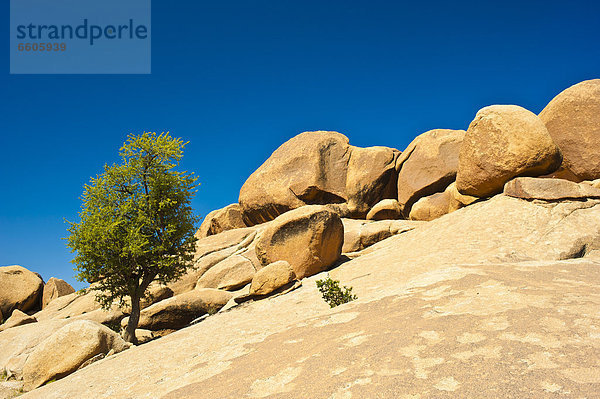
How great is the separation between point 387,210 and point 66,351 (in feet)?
62.6

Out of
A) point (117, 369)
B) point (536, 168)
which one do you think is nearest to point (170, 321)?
point (117, 369)

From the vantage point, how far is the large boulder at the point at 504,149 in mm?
18453

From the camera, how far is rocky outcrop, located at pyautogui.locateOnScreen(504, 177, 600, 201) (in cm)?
1708

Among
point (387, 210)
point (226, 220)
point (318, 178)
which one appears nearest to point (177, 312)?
point (387, 210)

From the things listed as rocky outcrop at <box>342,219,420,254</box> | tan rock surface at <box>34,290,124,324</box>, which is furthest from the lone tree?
rocky outcrop at <box>342,219,420,254</box>

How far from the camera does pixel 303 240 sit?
18531mm

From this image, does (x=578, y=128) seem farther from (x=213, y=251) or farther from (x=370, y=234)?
(x=213, y=251)

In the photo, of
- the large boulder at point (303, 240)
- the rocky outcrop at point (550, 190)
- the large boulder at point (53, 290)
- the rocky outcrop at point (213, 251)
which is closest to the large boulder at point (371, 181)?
the rocky outcrop at point (213, 251)

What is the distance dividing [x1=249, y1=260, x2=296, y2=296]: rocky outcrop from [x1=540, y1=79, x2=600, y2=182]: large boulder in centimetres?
1423

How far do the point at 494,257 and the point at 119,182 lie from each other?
15.4m

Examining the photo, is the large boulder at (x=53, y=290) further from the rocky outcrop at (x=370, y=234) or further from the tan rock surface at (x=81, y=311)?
the rocky outcrop at (x=370, y=234)

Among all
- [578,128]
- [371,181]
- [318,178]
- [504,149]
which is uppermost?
[578,128]

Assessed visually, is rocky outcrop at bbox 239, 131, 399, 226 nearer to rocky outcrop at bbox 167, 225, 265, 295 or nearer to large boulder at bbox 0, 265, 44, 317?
rocky outcrop at bbox 167, 225, 265, 295

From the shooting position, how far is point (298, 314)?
1337 centimetres
